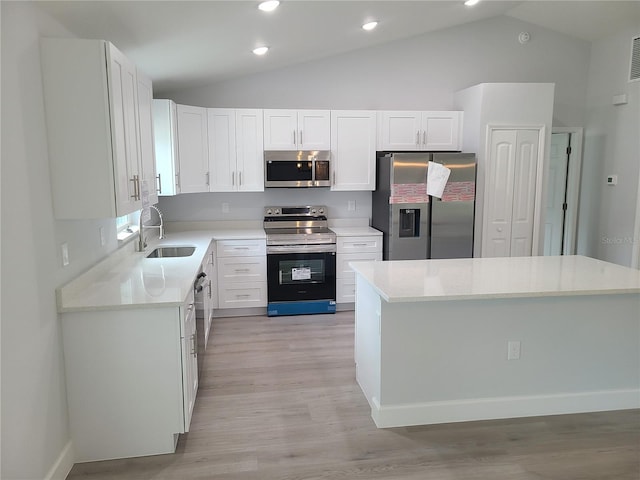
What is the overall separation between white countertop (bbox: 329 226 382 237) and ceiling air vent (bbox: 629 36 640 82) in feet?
10.5

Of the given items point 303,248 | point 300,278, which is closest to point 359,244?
point 303,248

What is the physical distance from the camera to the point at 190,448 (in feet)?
8.41

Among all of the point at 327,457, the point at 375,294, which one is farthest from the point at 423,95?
the point at 327,457

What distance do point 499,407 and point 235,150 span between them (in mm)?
3443

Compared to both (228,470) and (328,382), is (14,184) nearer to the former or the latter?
(228,470)

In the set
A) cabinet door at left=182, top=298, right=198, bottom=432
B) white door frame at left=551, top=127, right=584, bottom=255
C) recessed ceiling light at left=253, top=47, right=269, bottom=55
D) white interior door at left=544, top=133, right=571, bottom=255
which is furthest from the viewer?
white interior door at left=544, top=133, right=571, bottom=255

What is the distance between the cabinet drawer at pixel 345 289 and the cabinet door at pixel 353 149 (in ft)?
3.31

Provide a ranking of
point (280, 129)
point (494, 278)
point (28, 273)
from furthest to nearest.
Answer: point (280, 129), point (494, 278), point (28, 273)

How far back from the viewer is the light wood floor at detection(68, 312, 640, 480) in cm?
236

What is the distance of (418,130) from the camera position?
5.09 metres

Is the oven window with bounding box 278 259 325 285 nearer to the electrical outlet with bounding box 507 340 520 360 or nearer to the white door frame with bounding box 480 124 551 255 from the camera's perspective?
the white door frame with bounding box 480 124 551 255

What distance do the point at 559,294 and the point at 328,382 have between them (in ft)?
5.41

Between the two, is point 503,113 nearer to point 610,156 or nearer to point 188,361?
point 610,156

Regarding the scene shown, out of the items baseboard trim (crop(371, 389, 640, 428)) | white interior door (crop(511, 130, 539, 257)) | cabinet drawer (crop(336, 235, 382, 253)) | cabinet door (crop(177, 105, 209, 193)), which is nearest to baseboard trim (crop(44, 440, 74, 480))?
baseboard trim (crop(371, 389, 640, 428))
